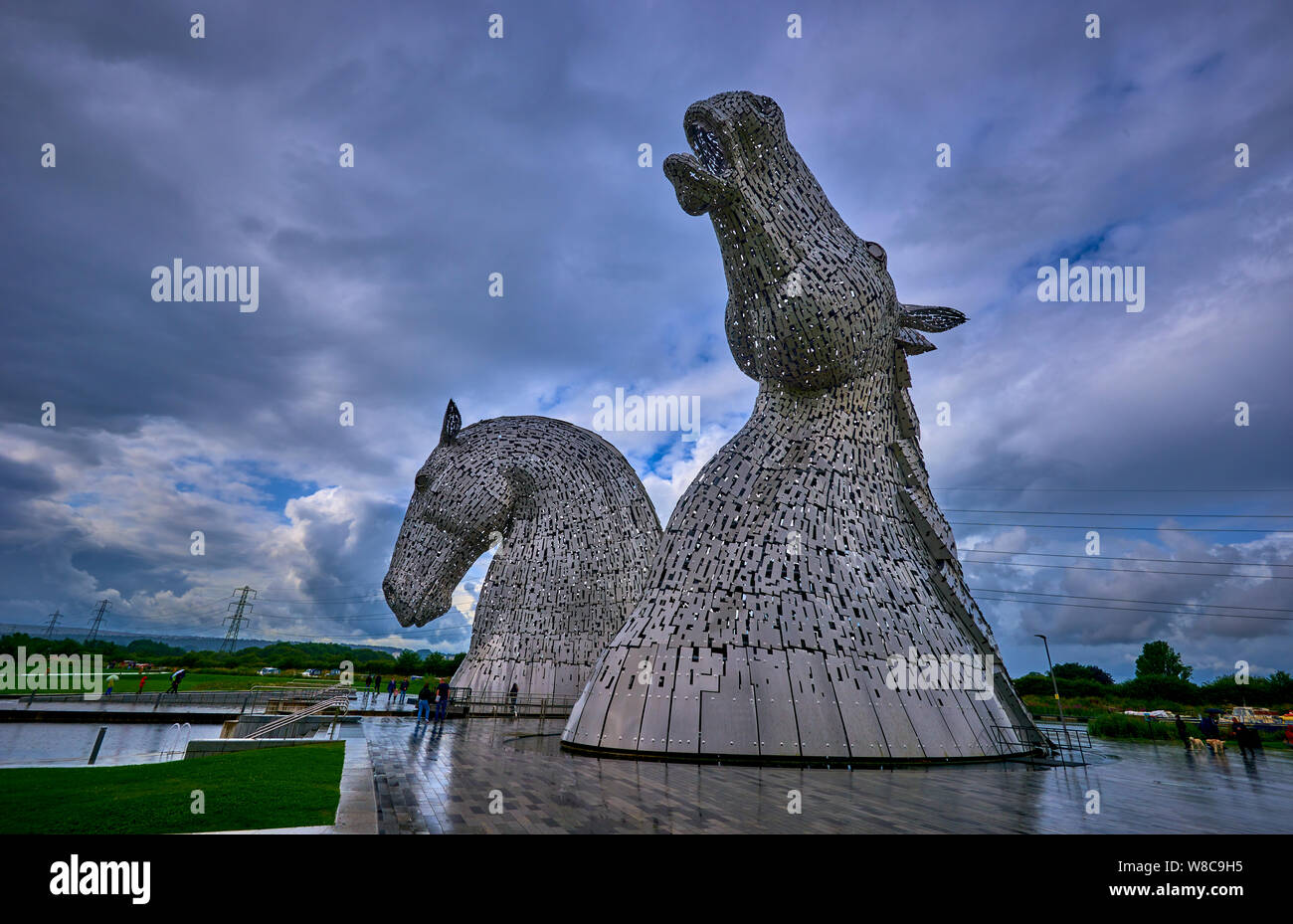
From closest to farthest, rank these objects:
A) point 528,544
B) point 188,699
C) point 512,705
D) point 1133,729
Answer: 1. point 512,705
2. point 528,544
3. point 188,699
4. point 1133,729

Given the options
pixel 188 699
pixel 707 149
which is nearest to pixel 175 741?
pixel 188 699

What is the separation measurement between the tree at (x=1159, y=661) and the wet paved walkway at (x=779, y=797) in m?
48.8

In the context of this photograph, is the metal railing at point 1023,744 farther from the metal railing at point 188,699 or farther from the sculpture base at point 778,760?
the metal railing at point 188,699

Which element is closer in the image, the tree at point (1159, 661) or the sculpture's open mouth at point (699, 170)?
the sculpture's open mouth at point (699, 170)

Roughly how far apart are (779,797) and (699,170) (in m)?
8.38

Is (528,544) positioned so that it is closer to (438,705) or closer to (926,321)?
(438,705)

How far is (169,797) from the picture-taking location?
510 cm

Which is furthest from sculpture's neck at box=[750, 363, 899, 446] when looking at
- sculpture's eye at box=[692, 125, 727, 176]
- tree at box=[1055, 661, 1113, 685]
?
tree at box=[1055, 661, 1113, 685]

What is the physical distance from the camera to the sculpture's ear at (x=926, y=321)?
1255cm

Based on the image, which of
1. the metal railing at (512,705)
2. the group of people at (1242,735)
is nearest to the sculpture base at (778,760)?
the metal railing at (512,705)
